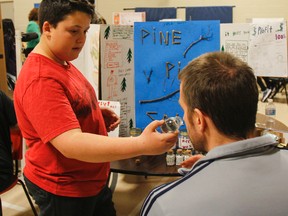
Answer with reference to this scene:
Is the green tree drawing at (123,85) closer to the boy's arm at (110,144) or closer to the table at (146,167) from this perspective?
the table at (146,167)

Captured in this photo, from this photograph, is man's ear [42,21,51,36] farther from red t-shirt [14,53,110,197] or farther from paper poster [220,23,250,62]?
paper poster [220,23,250,62]

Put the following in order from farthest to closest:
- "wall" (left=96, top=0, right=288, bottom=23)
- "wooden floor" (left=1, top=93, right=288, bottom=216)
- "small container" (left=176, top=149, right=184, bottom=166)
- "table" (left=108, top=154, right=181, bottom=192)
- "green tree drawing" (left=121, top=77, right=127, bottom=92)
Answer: "wall" (left=96, top=0, right=288, bottom=23)
"wooden floor" (left=1, top=93, right=288, bottom=216)
"green tree drawing" (left=121, top=77, right=127, bottom=92)
"small container" (left=176, top=149, right=184, bottom=166)
"table" (left=108, top=154, right=181, bottom=192)

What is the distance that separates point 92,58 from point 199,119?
1.69m

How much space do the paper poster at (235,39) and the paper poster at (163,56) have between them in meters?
2.53

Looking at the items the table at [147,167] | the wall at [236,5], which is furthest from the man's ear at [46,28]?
the wall at [236,5]

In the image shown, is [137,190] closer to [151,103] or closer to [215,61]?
[151,103]

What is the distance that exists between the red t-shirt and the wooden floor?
58.9 inches

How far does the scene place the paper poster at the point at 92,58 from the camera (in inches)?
95.5

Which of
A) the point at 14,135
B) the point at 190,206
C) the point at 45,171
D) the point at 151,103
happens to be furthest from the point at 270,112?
the point at 190,206

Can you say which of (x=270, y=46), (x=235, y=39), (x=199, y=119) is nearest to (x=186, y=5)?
(x=270, y=46)

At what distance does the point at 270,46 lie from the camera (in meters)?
5.65

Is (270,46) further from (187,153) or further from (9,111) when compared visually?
(9,111)

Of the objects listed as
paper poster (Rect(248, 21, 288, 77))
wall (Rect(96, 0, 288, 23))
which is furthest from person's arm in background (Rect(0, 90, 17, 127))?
wall (Rect(96, 0, 288, 23))

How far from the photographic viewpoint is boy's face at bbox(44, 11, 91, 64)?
1.24 meters
